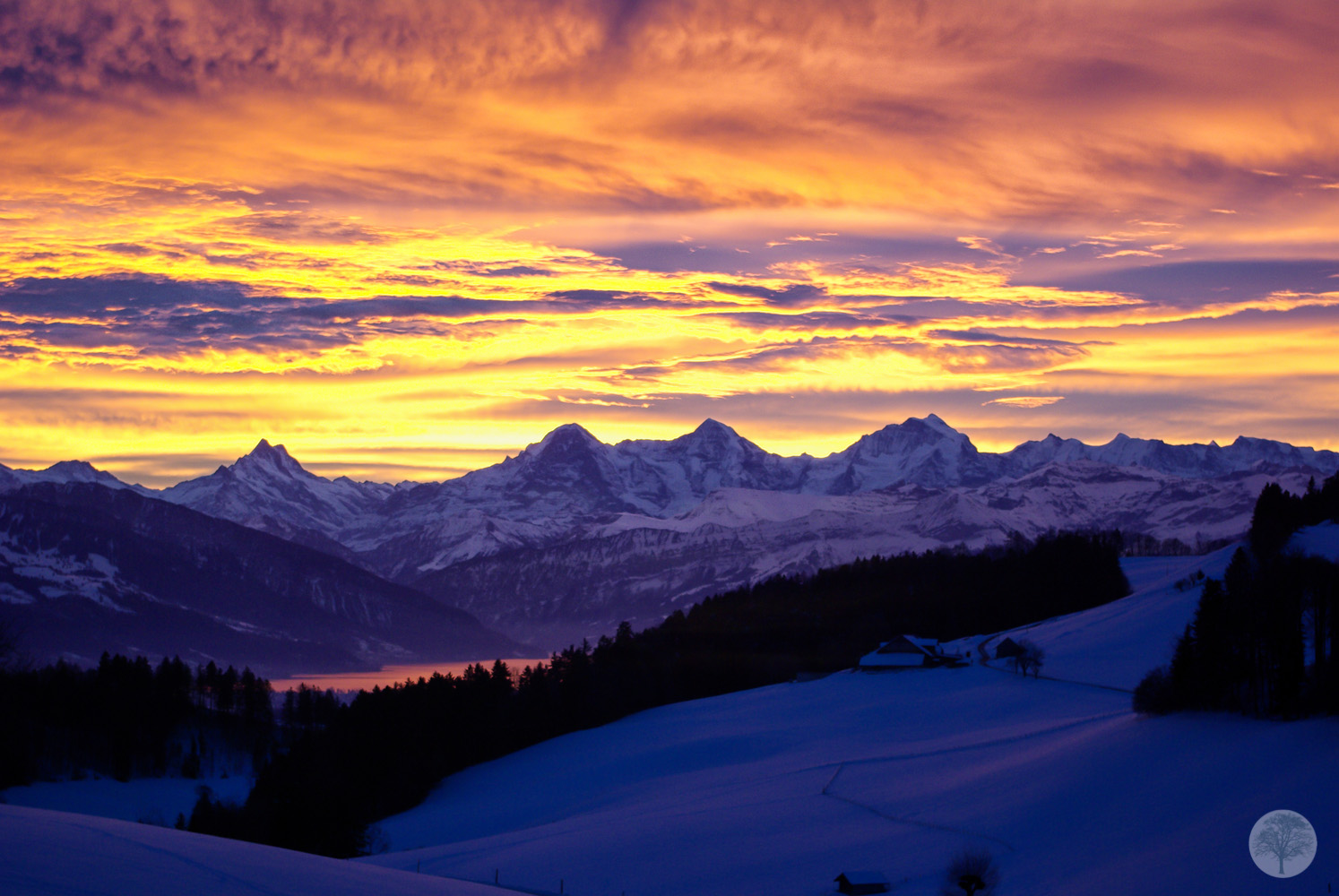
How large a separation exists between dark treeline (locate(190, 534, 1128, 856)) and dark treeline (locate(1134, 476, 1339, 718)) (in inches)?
1647

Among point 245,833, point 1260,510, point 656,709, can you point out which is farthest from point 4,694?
point 1260,510

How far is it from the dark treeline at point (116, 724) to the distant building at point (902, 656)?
5995 cm

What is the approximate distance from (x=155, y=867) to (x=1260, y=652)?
156ft

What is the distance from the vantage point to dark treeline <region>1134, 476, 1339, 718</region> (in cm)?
5094

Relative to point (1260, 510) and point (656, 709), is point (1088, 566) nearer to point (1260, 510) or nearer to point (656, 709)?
point (1260, 510)

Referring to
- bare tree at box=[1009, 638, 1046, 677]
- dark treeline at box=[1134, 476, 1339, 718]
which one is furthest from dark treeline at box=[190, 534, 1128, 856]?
dark treeline at box=[1134, 476, 1339, 718]

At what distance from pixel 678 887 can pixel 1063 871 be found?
12954mm

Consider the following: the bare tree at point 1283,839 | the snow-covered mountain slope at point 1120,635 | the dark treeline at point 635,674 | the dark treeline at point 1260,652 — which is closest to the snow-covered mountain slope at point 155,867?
the bare tree at point 1283,839

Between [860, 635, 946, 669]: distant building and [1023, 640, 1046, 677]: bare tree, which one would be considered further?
[860, 635, 946, 669]: distant building

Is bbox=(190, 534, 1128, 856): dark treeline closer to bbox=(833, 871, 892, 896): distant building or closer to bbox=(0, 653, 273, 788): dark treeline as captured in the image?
bbox=(0, 653, 273, 788): dark treeline

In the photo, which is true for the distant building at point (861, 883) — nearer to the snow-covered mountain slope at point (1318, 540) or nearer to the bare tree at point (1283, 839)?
the bare tree at point (1283, 839)

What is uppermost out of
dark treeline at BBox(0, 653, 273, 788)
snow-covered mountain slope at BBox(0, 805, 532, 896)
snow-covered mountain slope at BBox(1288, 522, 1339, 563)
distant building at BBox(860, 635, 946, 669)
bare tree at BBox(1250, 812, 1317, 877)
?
snow-covered mountain slope at BBox(1288, 522, 1339, 563)

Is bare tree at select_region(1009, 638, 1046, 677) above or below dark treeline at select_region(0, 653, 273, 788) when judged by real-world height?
above

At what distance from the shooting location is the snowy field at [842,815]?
2930 centimetres
